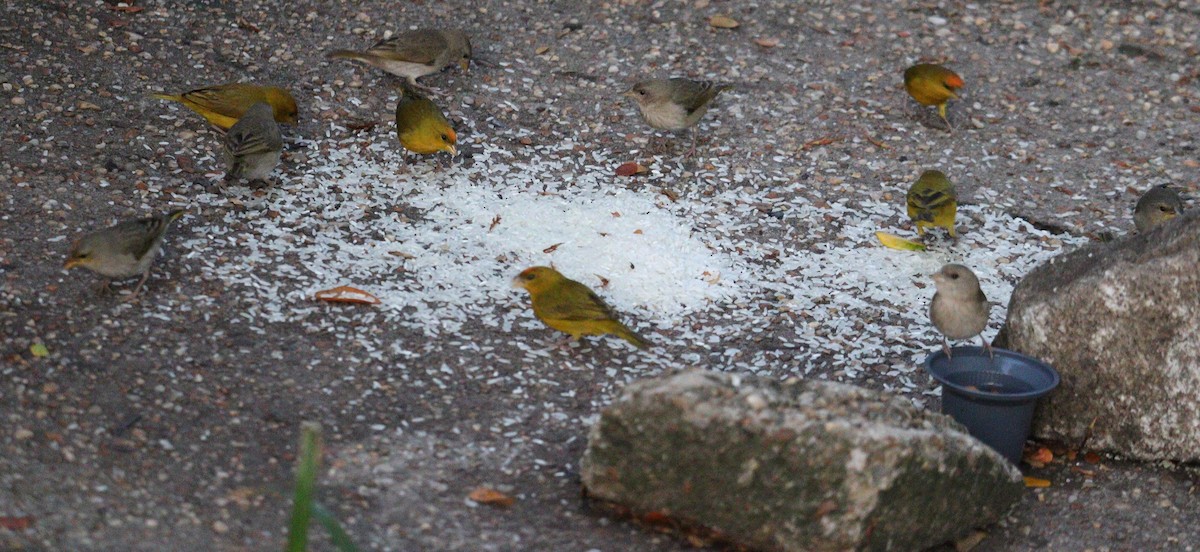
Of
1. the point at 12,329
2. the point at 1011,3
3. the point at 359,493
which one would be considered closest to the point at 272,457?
the point at 359,493

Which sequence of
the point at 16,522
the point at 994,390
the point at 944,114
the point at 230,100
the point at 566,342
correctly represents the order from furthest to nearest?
1. the point at 944,114
2. the point at 230,100
3. the point at 566,342
4. the point at 994,390
5. the point at 16,522

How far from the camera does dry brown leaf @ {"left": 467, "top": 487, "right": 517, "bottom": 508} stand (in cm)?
430

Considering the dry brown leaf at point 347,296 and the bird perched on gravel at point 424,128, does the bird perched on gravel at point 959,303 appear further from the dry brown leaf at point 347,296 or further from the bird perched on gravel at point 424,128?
the bird perched on gravel at point 424,128

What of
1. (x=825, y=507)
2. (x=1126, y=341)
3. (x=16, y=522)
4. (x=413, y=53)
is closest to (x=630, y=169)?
(x=413, y=53)

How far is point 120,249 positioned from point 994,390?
375cm

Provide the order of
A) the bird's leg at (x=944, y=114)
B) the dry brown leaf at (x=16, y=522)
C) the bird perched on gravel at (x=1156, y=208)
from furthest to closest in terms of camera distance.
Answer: the bird's leg at (x=944, y=114), the bird perched on gravel at (x=1156, y=208), the dry brown leaf at (x=16, y=522)

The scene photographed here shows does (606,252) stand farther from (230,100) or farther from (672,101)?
(230,100)

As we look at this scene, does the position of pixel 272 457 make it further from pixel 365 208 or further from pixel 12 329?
pixel 365 208

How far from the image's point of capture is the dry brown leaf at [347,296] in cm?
557

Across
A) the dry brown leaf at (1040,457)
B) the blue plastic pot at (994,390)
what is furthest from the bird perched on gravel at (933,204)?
the dry brown leaf at (1040,457)

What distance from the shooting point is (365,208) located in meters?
6.38

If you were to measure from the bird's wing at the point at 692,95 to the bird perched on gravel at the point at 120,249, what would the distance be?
117 inches

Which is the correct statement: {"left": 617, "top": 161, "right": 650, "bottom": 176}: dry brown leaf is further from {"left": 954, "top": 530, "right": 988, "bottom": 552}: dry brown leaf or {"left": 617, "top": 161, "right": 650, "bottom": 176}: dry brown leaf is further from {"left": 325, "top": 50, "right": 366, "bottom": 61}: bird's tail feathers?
{"left": 954, "top": 530, "right": 988, "bottom": 552}: dry brown leaf

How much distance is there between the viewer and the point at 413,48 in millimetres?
7215
